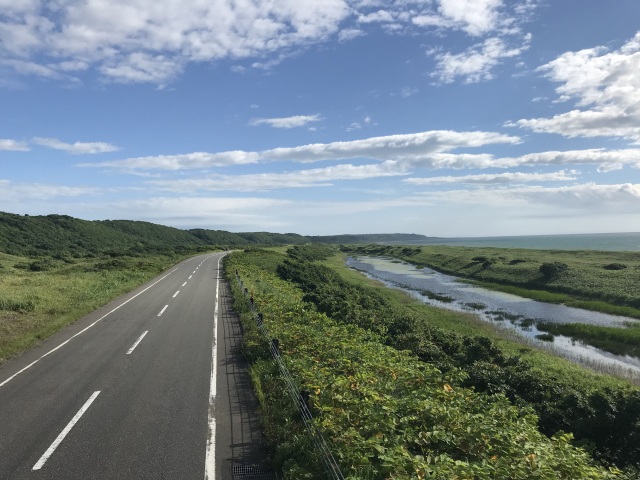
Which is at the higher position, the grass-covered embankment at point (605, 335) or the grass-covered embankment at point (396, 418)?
the grass-covered embankment at point (396, 418)

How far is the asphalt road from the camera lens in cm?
803

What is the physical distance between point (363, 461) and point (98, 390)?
28.9 feet

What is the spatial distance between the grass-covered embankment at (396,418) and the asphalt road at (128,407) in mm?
1123

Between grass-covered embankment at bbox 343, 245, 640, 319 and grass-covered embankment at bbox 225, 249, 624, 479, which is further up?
grass-covered embankment at bbox 225, 249, 624, 479

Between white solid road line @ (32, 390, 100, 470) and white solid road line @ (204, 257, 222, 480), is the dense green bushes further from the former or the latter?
white solid road line @ (32, 390, 100, 470)

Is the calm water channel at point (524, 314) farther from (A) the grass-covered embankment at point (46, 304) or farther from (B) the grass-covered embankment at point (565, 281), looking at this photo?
(A) the grass-covered embankment at point (46, 304)

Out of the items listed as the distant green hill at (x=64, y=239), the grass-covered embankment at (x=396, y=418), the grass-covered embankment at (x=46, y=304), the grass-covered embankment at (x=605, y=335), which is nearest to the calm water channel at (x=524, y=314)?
the grass-covered embankment at (x=605, y=335)

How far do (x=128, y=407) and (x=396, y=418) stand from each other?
23.0 feet

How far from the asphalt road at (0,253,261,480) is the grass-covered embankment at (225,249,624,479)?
44.2 inches

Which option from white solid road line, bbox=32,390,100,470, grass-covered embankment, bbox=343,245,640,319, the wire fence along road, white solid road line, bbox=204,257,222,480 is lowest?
grass-covered embankment, bbox=343,245,640,319

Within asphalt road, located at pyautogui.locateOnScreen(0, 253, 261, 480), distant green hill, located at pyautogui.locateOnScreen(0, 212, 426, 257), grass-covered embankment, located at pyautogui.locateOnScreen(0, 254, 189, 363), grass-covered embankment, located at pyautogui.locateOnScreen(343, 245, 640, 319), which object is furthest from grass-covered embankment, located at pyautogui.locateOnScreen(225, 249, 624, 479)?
distant green hill, located at pyautogui.locateOnScreen(0, 212, 426, 257)

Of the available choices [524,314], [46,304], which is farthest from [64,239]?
[524,314]

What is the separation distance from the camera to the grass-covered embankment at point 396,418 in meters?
6.66

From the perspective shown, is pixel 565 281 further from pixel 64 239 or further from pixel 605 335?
pixel 64 239
